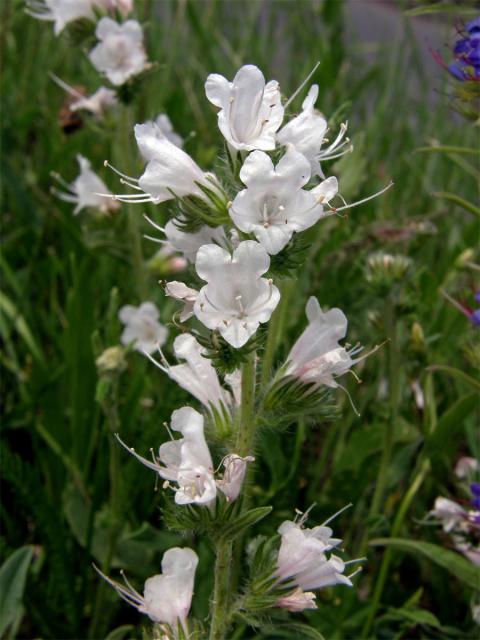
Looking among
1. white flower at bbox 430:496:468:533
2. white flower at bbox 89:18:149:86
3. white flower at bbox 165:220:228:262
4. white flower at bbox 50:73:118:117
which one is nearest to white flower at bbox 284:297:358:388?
white flower at bbox 165:220:228:262

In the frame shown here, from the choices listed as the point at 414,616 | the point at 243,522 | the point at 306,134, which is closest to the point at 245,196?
the point at 306,134

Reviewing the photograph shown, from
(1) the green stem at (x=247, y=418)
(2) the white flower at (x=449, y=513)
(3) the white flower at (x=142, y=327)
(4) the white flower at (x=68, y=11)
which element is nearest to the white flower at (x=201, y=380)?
(1) the green stem at (x=247, y=418)

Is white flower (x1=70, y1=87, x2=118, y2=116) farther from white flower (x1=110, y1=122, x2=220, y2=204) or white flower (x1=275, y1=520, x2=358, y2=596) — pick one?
white flower (x1=275, y1=520, x2=358, y2=596)

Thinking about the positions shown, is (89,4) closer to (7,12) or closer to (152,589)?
(7,12)

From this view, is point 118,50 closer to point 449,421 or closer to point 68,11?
point 68,11

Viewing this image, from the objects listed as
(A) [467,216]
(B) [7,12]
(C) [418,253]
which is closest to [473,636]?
(C) [418,253]

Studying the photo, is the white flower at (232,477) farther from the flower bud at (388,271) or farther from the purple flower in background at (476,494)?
the flower bud at (388,271)

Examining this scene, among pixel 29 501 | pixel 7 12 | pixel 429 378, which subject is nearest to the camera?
pixel 29 501
